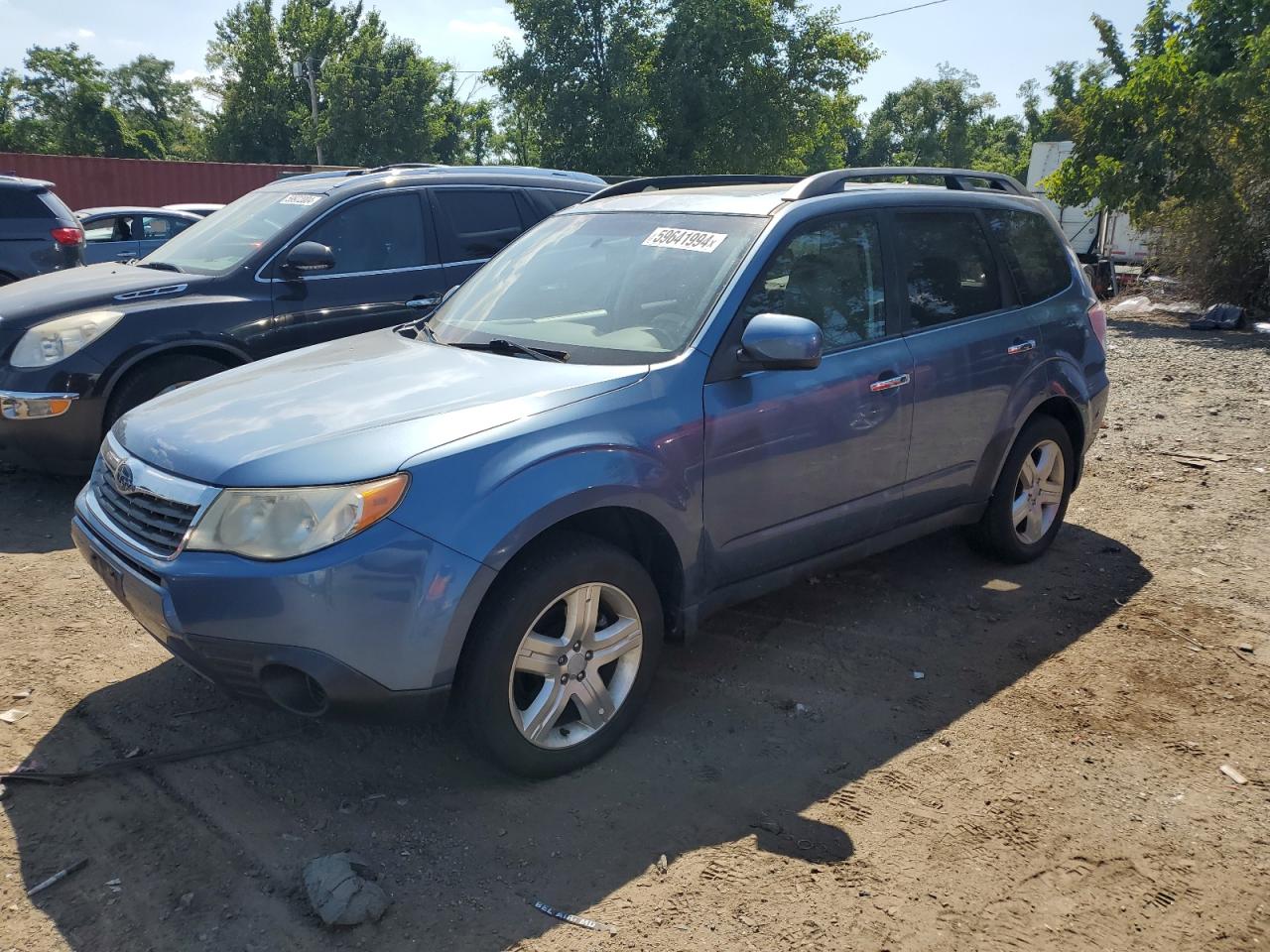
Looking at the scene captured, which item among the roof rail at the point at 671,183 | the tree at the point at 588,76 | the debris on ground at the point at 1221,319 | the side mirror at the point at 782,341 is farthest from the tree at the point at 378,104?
the side mirror at the point at 782,341

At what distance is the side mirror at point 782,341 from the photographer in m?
3.30

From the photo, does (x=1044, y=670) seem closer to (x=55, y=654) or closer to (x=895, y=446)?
(x=895, y=446)

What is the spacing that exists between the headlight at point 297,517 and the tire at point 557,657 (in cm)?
44

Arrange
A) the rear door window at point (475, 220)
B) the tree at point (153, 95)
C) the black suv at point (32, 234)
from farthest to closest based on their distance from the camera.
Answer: the tree at point (153, 95) < the black suv at point (32, 234) < the rear door window at point (475, 220)

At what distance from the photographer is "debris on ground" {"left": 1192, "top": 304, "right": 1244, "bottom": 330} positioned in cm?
1355

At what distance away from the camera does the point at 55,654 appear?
388 cm

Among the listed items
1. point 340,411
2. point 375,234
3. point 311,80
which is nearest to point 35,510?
point 375,234

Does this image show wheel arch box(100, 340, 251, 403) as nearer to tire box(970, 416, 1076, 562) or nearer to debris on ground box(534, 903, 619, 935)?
debris on ground box(534, 903, 619, 935)

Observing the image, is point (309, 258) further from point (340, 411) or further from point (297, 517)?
point (297, 517)

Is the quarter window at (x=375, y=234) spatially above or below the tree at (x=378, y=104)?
below

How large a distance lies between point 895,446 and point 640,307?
122 centimetres

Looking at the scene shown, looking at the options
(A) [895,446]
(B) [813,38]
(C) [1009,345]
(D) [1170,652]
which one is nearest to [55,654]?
(A) [895,446]

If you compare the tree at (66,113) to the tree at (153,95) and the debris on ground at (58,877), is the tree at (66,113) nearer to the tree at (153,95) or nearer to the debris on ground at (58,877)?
the tree at (153,95)

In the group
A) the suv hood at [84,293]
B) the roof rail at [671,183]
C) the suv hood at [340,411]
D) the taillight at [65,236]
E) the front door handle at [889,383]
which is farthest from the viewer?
the taillight at [65,236]
